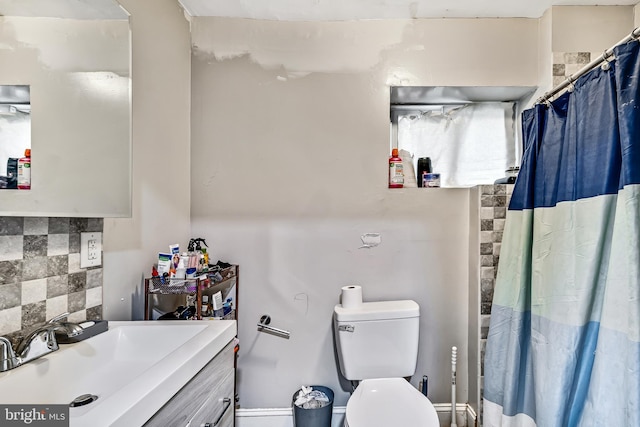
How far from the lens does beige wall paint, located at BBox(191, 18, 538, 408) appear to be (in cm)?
178

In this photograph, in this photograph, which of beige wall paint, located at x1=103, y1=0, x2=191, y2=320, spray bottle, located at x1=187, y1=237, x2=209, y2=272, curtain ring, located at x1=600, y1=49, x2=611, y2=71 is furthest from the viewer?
spray bottle, located at x1=187, y1=237, x2=209, y2=272

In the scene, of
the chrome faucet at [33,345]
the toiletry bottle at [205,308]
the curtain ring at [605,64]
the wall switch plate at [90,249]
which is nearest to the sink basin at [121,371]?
the chrome faucet at [33,345]

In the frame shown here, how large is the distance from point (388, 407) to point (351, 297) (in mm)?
509

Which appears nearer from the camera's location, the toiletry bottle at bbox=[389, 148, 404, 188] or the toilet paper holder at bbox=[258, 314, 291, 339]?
the toilet paper holder at bbox=[258, 314, 291, 339]

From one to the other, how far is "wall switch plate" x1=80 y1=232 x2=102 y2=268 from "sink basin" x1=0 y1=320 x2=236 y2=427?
22 cm

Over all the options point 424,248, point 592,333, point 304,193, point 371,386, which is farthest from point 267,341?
point 592,333

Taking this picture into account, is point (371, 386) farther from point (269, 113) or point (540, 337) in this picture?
point (269, 113)

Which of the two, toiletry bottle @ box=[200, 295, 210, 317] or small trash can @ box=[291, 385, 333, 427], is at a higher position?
toiletry bottle @ box=[200, 295, 210, 317]

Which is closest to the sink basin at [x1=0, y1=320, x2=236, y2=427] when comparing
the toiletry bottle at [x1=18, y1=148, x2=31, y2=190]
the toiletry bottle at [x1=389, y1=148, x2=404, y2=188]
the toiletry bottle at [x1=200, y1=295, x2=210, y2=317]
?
the toiletry bottle at [x1=200, y1=295, x2=210, y2=317]

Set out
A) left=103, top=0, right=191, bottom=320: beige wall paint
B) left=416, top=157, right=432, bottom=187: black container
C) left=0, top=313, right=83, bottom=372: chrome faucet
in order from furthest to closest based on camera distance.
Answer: left=416, top=157, right=432, bottom=187: black container
left=103, top=0, right=191, bottom=320: beige wall paint
left=0, top=313, right=83, bottom=372: chrome faucet

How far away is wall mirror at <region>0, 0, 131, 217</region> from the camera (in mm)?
822

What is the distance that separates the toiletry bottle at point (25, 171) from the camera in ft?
2.69

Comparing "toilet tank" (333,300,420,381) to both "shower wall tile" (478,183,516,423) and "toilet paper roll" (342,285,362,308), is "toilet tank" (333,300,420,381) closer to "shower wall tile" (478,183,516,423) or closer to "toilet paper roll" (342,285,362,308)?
"toilet paper roll" (342,285,362,308)

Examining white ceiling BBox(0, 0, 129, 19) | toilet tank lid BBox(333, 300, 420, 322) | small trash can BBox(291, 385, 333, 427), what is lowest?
small trash can BBox(291, 385, 333, 427)
